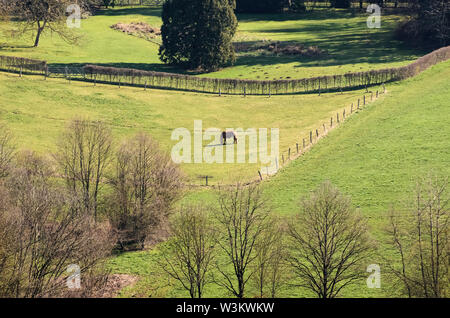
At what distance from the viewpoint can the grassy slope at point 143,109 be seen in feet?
256

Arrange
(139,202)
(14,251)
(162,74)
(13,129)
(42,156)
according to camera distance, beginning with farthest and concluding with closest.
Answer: (162,74) → (13,129) → (42,156) → (139,202) → (14,251)

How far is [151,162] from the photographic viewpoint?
58.2m

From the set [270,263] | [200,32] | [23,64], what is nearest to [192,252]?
[270,263]

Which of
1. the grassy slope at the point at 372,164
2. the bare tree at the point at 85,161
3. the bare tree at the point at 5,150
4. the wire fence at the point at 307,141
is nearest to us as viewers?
the grassy slope at the point at 372,164

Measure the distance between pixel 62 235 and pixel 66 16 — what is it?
7534 centimetres

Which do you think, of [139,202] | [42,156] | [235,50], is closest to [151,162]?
[139,202]

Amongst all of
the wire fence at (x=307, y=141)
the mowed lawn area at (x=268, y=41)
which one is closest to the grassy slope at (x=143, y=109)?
the wire fence at (x=307, y=141)

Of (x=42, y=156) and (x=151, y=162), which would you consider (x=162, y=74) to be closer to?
(x=42, y=156)

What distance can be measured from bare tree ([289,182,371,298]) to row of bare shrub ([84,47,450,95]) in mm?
45717

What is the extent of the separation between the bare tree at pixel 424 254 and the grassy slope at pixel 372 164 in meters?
1.82

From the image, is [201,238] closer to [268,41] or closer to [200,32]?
[200,32]

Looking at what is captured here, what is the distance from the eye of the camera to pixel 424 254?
4428 centimetres

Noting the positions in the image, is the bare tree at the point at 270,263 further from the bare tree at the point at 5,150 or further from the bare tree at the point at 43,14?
the bare tree at the point at 43,14

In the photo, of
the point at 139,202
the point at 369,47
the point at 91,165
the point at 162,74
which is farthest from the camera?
the point at 369,47
